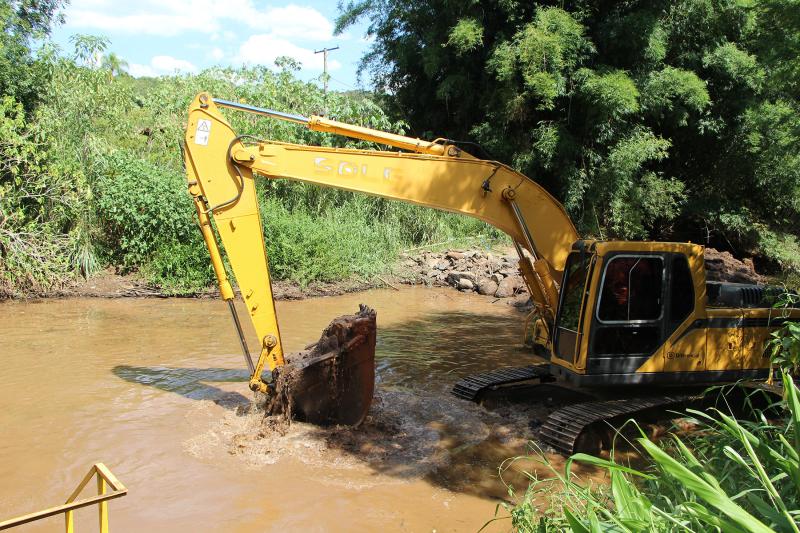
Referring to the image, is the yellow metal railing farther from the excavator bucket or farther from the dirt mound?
the dirt mound

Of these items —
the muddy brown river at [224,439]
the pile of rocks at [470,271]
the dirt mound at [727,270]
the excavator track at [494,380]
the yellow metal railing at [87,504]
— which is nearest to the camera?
the yellow metal railing at [87,504]

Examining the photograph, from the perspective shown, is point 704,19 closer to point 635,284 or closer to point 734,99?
point 734,99

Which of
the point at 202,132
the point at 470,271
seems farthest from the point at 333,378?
the point at 470,271

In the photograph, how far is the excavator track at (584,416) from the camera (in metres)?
6.12

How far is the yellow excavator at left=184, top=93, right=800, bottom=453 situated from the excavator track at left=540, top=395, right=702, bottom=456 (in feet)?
0.05

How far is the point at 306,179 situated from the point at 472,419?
3.20 meters

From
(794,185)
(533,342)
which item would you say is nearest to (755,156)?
(794,185)

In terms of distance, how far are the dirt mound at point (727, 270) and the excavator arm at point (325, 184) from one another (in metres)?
9.24

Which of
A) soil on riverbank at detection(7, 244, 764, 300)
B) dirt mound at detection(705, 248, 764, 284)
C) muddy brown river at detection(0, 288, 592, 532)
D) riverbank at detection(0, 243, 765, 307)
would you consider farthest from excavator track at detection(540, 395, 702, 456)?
dirt mound at detection(705, 248, 764, 284)

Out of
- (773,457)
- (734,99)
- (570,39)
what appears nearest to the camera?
(773,457)

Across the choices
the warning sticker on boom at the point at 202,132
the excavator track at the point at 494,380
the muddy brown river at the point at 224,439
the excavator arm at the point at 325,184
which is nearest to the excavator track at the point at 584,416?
the muddy brown river at the point at 224,439

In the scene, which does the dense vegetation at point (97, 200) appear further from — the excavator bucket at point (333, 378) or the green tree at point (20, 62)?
the excavator bucket at point (333, 378)

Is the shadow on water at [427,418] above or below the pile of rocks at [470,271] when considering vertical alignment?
below

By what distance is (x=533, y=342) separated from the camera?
771cm
